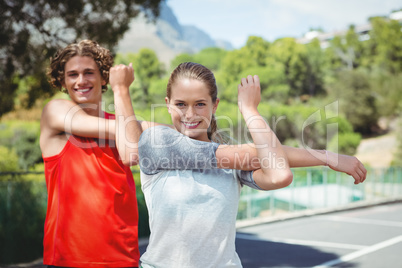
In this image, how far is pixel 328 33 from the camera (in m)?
104

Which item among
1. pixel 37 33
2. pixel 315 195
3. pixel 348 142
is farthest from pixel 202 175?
pixel 348 142

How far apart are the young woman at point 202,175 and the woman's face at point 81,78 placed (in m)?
0.55

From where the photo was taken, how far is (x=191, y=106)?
188cm

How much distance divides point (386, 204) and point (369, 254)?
10165 millimetres

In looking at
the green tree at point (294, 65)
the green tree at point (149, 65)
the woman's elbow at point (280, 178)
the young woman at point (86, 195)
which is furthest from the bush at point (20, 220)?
the green tree at point (149, 65)

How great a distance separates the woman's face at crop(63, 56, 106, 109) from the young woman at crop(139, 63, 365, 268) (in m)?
0.55

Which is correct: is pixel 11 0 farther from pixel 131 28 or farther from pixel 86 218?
pixel 86 218

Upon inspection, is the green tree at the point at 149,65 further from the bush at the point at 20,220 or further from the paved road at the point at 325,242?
the bush at the point at 20,220

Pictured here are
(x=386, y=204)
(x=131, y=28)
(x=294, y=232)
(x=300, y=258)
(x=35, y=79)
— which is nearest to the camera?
(x=300, y=258)

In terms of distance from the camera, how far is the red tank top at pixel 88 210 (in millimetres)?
2152

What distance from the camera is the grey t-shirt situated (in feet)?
5.80

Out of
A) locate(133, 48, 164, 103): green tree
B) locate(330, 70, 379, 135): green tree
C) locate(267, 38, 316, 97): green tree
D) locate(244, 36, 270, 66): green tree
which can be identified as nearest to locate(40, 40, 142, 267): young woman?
locate(330, 70, 379, 135): green tree

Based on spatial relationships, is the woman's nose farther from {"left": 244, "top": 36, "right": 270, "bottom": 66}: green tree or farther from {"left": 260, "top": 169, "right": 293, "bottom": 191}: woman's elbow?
{"left": 244, "top": 36, "right": 270, "bottom": 66}: green tree

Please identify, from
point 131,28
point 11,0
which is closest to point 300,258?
point 131,28
